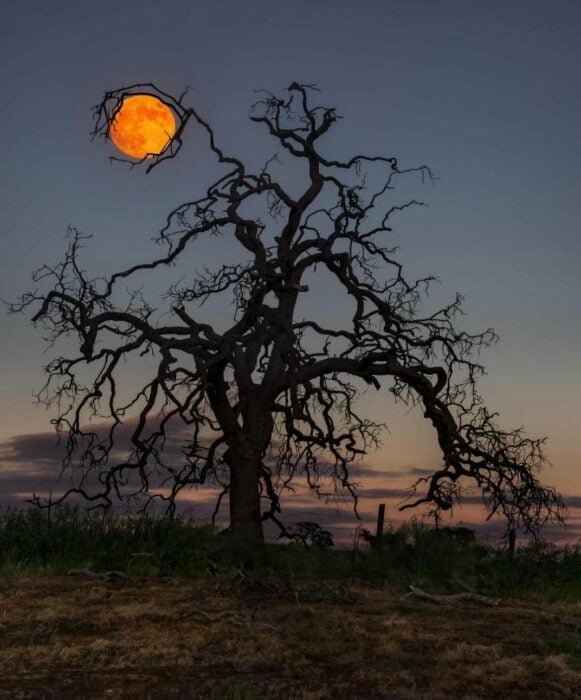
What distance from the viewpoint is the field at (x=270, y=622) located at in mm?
9414

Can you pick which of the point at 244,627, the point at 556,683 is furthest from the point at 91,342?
the point at 556,683

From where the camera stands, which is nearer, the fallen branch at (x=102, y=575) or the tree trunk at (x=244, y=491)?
the fallen branch at (x=102, y=575)

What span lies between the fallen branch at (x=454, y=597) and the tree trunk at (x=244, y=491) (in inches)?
294

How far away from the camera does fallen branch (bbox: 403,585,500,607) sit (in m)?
14.0

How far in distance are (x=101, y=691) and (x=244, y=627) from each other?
289 centimetres

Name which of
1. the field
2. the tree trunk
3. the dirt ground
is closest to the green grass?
the field

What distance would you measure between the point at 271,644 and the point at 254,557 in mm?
7680

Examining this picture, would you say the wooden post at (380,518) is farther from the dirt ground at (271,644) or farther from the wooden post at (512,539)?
the dirt ground at (271,644)

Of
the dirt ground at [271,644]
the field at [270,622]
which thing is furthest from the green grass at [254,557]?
the dirt ground at [271,644]

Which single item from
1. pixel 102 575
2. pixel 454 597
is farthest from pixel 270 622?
pixel 102 575

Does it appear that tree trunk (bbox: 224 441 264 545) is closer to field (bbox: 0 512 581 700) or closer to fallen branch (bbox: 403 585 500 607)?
field (bbox: 0 512 581 700)

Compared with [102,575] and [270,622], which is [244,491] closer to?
[102,575]

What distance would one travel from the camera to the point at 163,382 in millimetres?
20500

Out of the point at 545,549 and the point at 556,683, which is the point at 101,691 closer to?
the point at 556,683
